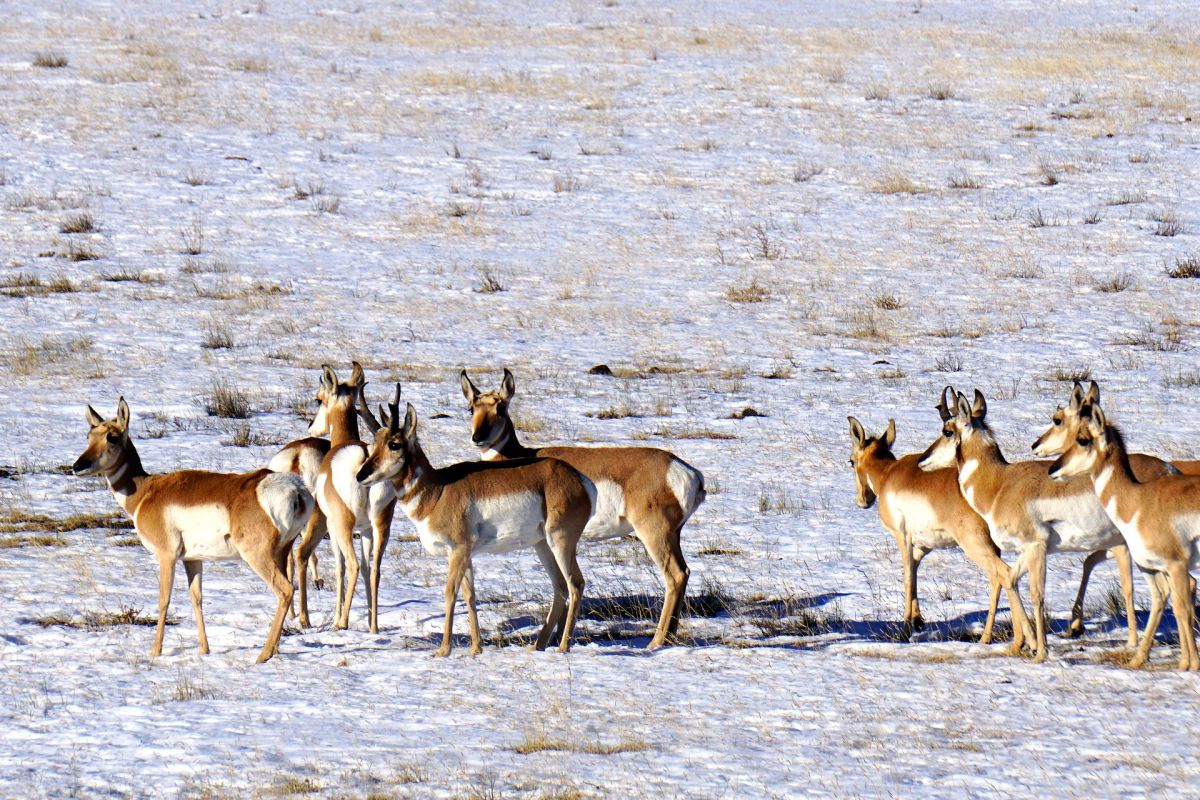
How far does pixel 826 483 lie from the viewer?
1391 cm

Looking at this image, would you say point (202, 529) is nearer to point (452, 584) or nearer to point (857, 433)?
point (452, 584)

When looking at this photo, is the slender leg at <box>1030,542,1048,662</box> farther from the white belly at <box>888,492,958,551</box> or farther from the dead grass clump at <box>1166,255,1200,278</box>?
the dead grass clump at <box>1166,255,1200,278</box>

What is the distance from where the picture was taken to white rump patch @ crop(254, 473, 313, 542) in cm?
912

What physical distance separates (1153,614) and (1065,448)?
1.09 meters

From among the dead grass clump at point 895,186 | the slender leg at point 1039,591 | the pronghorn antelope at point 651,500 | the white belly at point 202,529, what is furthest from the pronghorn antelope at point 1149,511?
the dead grass clump at point 895,186

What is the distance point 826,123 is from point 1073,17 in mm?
14102

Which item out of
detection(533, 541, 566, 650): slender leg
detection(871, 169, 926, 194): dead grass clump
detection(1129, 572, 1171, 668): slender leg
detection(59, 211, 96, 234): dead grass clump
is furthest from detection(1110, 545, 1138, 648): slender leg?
detection(59, 211, 96, 234): dead grass clump

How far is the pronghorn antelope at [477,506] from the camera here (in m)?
9.26

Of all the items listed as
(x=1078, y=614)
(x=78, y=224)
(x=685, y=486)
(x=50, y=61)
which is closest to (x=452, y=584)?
(x=685, y=486)

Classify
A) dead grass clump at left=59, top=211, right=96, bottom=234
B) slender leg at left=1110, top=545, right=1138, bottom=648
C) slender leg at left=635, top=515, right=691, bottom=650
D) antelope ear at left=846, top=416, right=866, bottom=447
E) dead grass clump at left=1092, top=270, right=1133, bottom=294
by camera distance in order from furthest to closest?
dead grass clump at left=59, top=211, right=96, bottom=234
dead grass clump at left=1092, top=270, right=1133, bottom=294
antelope ear at left=846, top=416, right=866, bottom=447
slender leg at left=635, top=515, right=691, bottom=650
slender leg at left=1110, top=545, right=1138, bottom=648

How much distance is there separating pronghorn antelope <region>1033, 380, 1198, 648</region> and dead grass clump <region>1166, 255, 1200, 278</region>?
1282 cm

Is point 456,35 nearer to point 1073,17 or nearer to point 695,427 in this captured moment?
point 1073,17

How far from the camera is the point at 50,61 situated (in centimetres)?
3194

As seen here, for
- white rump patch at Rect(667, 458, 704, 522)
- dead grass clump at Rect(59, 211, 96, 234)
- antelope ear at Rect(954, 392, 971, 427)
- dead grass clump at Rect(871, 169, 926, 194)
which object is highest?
dead grass clump at Rect(871, 169, 926, 194)
